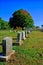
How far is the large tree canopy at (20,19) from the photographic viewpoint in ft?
210

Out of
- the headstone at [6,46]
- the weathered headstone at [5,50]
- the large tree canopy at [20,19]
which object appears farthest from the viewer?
the large tree canopy at [20,19]

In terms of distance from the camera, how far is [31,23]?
232 feet

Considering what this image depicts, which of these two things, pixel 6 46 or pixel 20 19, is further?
pixel 20 19

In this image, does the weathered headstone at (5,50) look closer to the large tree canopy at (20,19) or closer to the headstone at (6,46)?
the headstone at (6,46)

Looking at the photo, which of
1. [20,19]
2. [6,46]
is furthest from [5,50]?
[20,19]

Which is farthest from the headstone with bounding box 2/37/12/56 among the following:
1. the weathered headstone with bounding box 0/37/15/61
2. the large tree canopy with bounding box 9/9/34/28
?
the large tree canopy with bounding box 9/9/34/28

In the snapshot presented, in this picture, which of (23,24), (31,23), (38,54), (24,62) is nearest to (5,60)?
(24,62)

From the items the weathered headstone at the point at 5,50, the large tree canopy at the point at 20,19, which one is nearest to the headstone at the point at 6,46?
the weathered headstone at the point at 5,50

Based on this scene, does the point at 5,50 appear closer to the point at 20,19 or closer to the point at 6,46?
the point at 6,46

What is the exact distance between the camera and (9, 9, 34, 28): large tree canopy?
64125 mm

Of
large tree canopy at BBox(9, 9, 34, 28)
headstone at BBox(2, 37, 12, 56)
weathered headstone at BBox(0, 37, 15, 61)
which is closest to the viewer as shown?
weathered headstone at BBox(0, 37, 15, 61)

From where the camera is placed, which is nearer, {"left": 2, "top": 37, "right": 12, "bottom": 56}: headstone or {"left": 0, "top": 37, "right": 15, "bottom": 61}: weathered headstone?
{"left": 0, "top": 37, "right": 15, "bottom": 61}: weathered headstone

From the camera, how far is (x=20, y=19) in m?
64.7

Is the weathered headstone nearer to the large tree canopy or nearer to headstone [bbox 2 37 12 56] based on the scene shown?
headstone [bbox 2 37 12 56]
